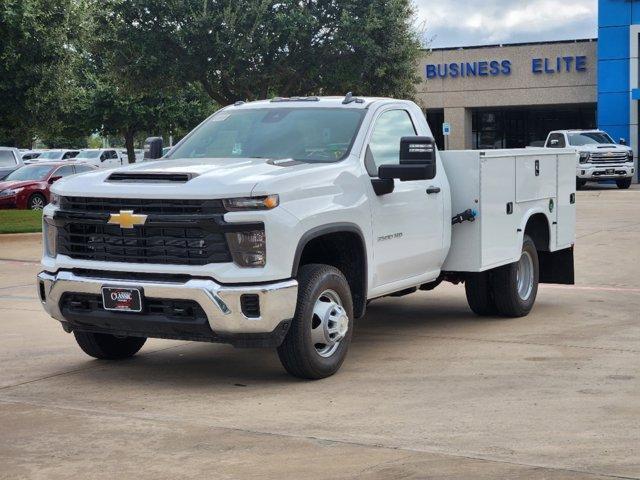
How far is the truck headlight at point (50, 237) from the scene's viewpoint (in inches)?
314

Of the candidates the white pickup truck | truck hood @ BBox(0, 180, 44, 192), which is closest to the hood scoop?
the white pickup truck

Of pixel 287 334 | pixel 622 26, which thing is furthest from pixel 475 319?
pixel 622 26

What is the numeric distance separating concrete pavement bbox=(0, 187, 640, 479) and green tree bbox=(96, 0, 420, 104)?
2587cm

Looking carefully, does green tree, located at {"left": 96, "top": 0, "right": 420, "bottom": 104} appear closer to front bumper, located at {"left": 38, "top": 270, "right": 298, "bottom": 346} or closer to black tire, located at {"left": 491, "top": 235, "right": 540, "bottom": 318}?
black tire, located at {"left": 491, "top": 235, "right": 540, "bottom": 318}

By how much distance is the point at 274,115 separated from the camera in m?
8.97

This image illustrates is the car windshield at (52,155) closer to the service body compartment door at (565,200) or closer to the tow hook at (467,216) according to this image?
the service body compartment door at (565,200)

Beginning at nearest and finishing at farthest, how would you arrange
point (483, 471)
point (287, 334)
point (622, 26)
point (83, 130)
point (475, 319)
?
1. point (483, 471)
2. point (287, 334)
3. point (475, 319)
4. point (622, 26)
5. point (83, 130)

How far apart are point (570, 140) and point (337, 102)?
30.5m

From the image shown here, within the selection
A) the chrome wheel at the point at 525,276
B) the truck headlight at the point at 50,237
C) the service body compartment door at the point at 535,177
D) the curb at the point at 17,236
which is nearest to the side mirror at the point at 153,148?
the truck headlight at the point at 50,237

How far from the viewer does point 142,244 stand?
24.6 ft

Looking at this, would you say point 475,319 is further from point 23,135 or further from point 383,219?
point 23,135

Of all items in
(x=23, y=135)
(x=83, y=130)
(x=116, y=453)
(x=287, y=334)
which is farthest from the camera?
(x=83, y=130)

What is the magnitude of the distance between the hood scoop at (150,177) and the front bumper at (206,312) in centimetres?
66

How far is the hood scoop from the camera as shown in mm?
7453
